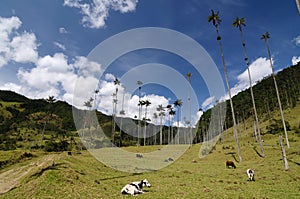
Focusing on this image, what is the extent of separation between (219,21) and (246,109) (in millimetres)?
95038

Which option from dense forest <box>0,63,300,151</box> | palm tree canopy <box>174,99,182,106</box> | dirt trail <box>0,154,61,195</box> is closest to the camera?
dirt trail <box>0,154,61,195</box>

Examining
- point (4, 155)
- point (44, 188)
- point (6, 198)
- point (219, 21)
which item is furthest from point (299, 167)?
point (4, 155)

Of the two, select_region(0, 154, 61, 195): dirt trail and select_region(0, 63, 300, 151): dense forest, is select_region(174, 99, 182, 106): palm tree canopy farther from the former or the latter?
select_region(0, 154, 61, 195): dirt trail

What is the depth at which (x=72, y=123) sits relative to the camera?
165 m

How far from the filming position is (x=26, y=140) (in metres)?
103

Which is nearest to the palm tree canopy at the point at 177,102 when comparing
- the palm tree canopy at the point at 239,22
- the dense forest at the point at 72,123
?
the dense forest at the point at 72,123

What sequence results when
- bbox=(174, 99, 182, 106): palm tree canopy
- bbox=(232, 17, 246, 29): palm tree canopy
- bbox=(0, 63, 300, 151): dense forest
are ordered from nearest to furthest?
bbox=(232, 17, 246, 29): palm tree canopy
bbox=(0, 63, 300, 151): dense forest
bbox=(174, 99, 182, 106): palm tree canopy

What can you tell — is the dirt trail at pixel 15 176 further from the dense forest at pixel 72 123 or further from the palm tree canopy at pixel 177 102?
the palm tree canopy at pixel 177 102

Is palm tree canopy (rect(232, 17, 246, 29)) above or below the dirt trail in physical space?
above

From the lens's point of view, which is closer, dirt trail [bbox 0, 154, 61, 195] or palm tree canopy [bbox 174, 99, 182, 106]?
dirt trail [bbox 0, 154, 61, 195]

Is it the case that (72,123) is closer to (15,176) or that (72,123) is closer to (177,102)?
(177,102)

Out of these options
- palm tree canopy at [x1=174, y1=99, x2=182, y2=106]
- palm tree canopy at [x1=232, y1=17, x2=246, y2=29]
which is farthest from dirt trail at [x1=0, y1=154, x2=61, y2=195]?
palm tree canopy at [x1=174, y1=99, x2=182, y2=106]

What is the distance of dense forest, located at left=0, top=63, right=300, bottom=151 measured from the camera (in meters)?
104

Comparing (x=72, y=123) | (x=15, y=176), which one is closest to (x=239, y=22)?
(x=15, y=176)
